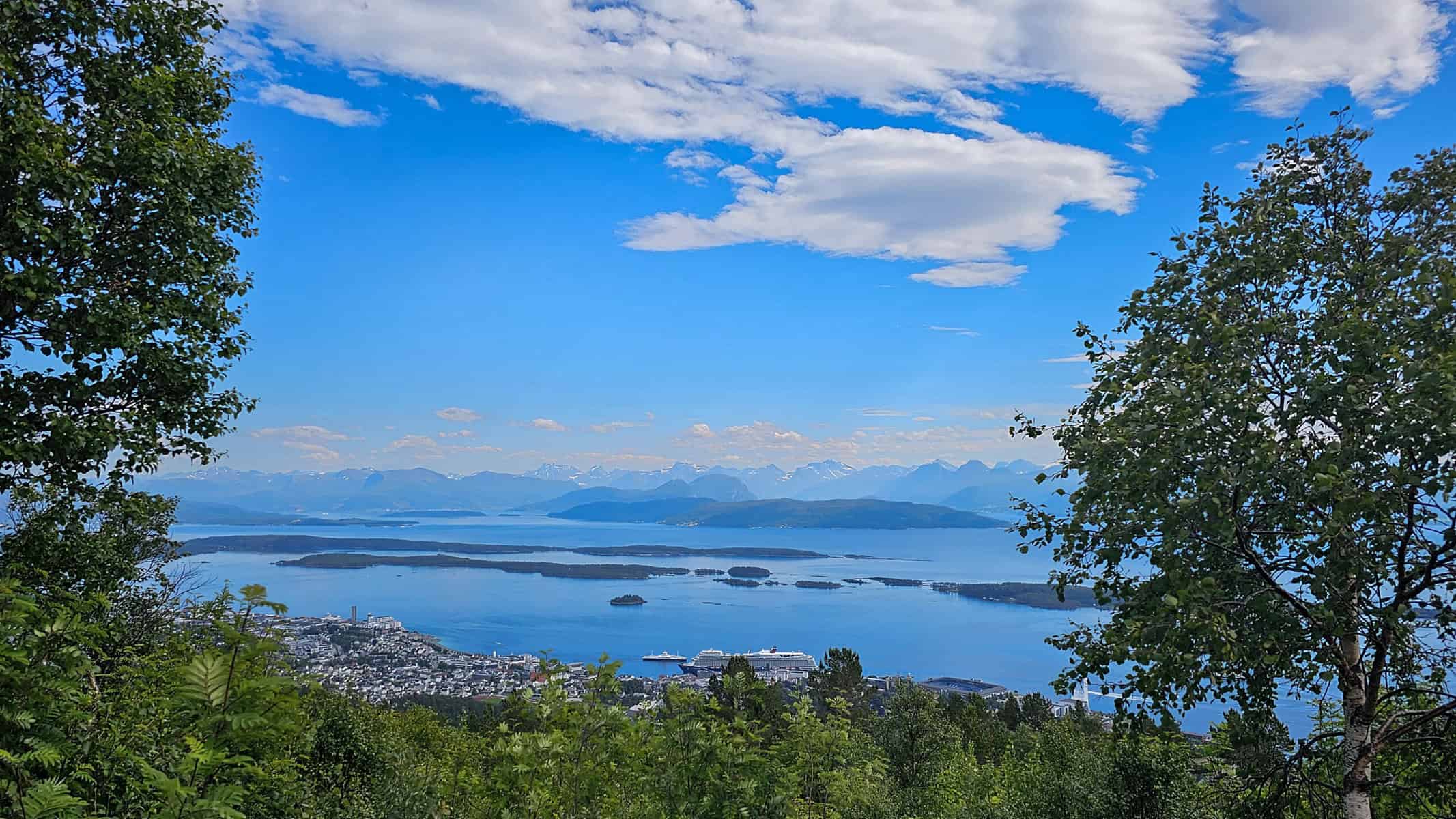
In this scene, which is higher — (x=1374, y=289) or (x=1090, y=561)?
(x=1374, y=289)

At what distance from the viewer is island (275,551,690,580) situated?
14212cm

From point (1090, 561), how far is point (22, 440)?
26.8 ft

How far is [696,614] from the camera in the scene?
106750 mm

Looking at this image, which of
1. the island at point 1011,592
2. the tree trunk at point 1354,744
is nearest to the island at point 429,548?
the island at point 1011,592

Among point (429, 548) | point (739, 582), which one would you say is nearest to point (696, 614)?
point (739, 582)

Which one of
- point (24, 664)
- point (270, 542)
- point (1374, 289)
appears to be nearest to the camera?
point (24, 664)

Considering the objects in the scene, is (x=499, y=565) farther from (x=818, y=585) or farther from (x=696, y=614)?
(x=818, y=585)

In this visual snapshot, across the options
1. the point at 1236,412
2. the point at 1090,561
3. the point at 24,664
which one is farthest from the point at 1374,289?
the point at 24,664

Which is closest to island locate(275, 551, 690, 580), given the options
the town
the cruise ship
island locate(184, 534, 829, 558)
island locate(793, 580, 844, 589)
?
island locate(184, 534, 829, 558)

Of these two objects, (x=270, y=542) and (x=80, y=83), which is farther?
(x=270, y=542)

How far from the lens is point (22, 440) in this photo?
5.73 m

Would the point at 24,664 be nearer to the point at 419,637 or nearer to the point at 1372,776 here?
the point at 1372,776

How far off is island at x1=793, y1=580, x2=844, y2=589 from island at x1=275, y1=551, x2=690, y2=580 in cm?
2563

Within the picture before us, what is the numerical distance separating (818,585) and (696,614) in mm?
35995
